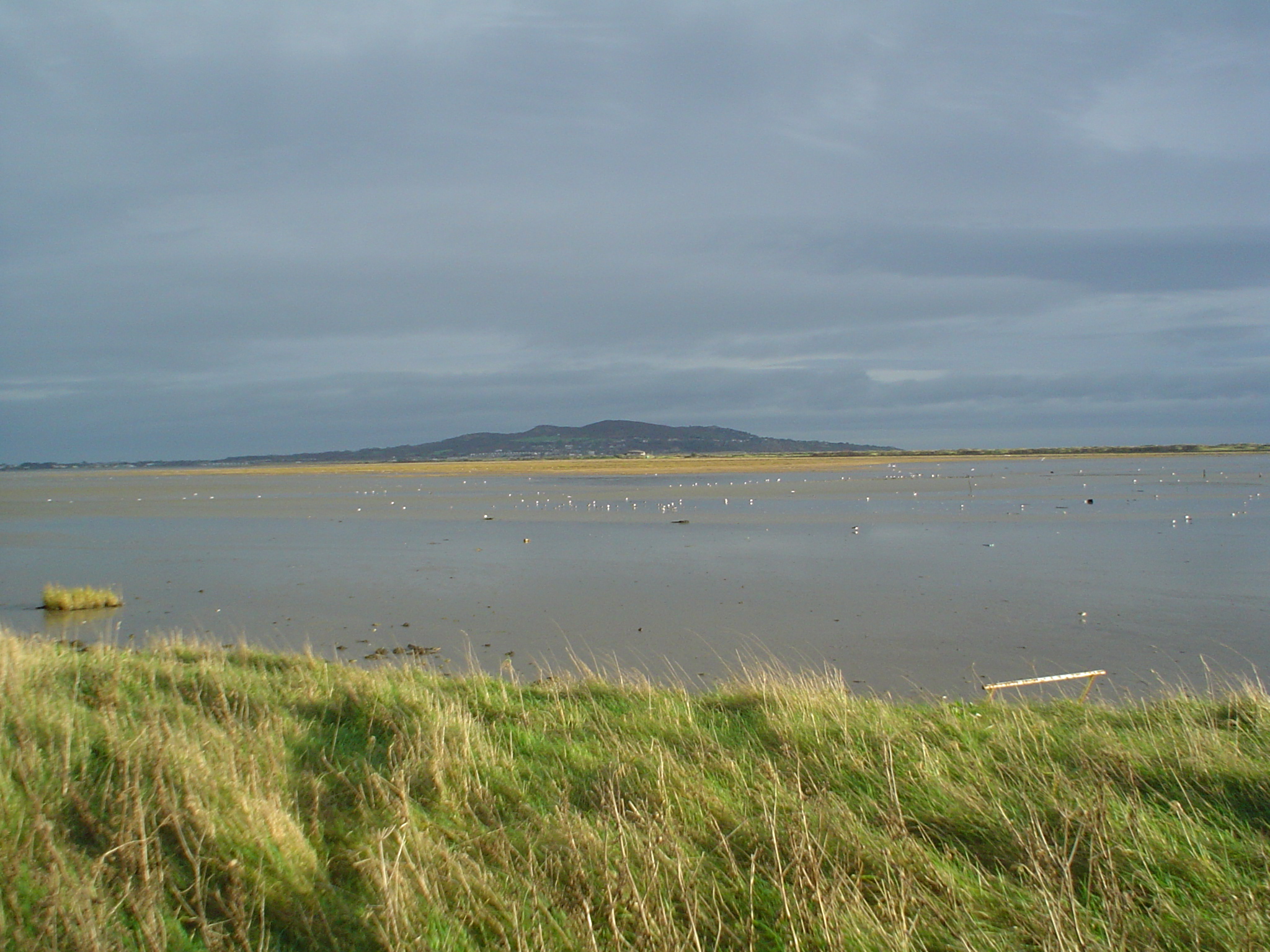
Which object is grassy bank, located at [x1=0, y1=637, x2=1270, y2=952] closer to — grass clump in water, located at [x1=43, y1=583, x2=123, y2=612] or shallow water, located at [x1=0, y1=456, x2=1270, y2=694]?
shallow water, located at [x1=0, y1=456, x2=1270, y2=694]

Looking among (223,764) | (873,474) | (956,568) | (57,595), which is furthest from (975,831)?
(873,474)

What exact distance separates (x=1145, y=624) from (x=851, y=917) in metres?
12.2

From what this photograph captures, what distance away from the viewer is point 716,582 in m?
18.0

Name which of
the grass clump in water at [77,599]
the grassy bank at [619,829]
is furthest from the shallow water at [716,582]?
the grassy bank at [619,829]

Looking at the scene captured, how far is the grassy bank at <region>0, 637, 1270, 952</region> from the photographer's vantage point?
3.56 m

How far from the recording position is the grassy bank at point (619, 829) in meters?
3.56

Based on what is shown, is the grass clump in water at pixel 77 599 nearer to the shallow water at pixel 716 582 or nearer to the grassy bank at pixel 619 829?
the shallow water at pixel 716 582

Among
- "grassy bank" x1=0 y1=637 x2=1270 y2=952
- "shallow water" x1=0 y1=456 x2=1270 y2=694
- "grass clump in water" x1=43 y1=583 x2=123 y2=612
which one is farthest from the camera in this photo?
"grass clump in water" x1=43 y1=583 x2=123 y2=612

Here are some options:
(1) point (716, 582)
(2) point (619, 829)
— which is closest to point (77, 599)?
(1) point (716, 582)

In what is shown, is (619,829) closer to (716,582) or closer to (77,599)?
(716,582)

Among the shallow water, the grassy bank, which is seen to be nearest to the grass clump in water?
the shallow water

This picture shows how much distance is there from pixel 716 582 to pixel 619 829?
552 inches

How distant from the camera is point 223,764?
472 cm

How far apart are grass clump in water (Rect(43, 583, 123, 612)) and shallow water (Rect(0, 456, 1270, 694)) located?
1.18 ft
